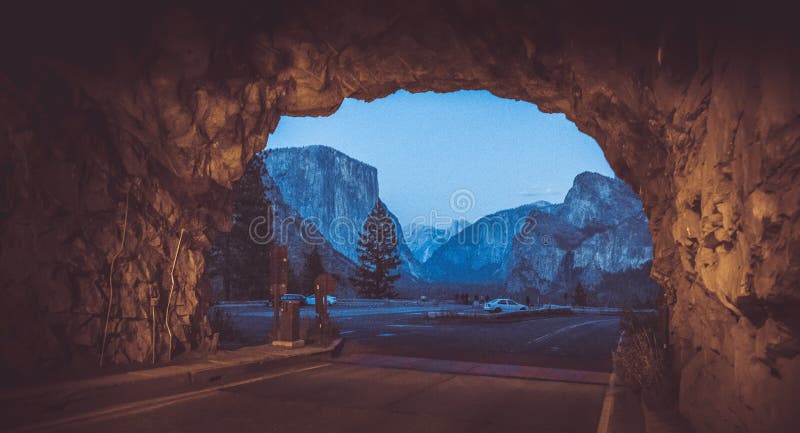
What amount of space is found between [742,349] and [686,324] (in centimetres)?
277

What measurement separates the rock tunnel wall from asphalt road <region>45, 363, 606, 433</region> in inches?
93.7

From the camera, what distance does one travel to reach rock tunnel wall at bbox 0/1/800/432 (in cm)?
494

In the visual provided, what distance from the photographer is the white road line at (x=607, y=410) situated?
814cm

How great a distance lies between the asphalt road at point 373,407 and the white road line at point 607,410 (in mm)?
118

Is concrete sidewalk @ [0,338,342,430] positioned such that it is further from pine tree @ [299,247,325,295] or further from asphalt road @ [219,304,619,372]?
pine tree @ [299,247,325,295]

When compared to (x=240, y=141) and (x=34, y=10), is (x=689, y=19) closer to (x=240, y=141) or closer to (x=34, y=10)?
(x=240, y=141)

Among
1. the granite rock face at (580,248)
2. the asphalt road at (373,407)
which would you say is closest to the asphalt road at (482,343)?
the asphalt road at (373,407)

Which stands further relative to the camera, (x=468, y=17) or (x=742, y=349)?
(x=468, y=17)

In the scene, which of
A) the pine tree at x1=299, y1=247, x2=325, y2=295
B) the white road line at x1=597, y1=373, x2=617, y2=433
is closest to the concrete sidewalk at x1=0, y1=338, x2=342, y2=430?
the white road line at x1=597, y1=373, x2=617, y2=433

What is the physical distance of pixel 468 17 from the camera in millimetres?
10688

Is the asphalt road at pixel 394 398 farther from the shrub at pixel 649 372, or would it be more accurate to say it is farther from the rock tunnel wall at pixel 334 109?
the rock tunnel wall at pixel 334 109

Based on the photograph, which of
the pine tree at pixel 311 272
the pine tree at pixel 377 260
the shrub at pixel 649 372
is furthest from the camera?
the pine tree at pixel 377 260

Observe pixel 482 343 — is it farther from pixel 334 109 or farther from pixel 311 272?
pixel 311 272

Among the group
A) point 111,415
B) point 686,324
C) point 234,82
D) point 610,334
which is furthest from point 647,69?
point 610,334
